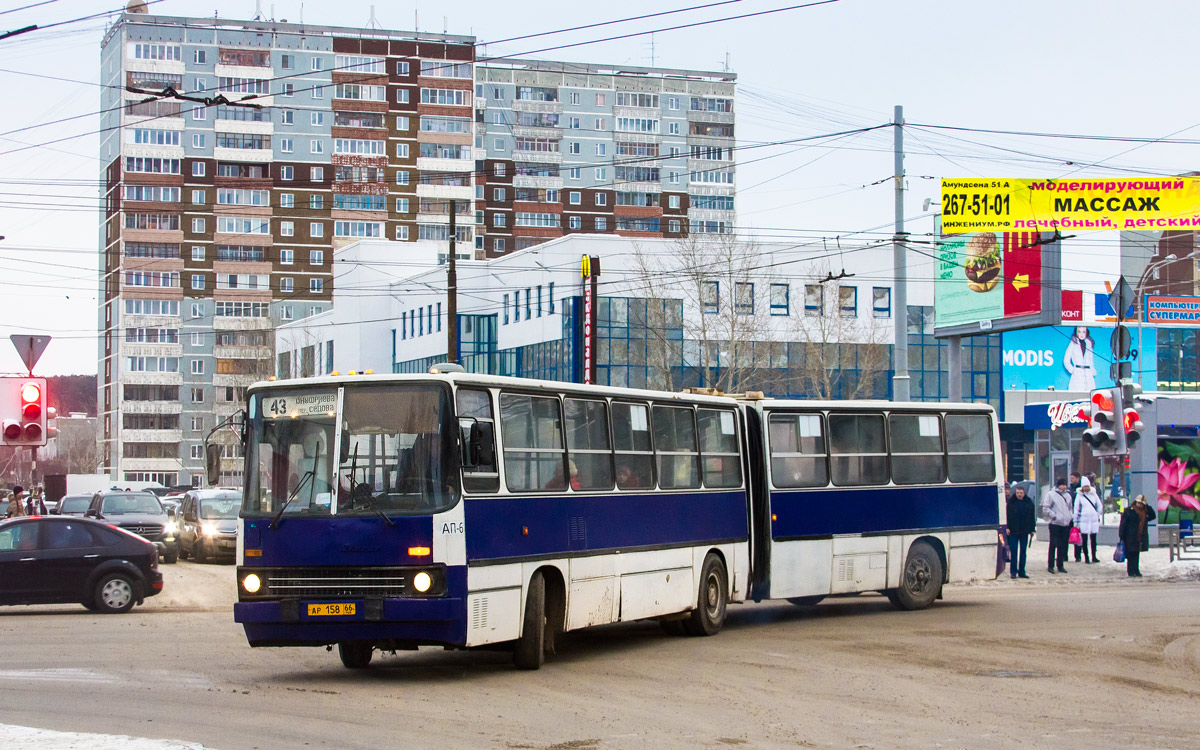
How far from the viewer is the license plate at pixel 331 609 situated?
12922mm

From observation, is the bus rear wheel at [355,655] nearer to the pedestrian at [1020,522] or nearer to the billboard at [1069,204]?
the pedestrian at [1020,522]

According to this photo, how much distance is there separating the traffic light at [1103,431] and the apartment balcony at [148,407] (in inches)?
4054

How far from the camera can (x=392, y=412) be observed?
1322cm

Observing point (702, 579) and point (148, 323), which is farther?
point (148, 323)

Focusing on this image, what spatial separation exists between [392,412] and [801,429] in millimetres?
7862

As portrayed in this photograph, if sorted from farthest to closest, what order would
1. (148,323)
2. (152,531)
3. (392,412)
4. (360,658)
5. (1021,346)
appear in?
1. (148,323)
2. (1021,346)
3. (152,531)
4. (360,658)
5. (392,412)

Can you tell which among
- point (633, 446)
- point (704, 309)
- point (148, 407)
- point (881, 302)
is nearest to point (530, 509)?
point (633, 446)

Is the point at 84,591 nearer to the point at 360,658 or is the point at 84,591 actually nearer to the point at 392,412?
the point at 360,658

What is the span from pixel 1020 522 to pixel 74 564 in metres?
17.0

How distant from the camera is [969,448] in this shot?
2202cm

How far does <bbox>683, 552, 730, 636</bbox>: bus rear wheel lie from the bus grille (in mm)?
5504

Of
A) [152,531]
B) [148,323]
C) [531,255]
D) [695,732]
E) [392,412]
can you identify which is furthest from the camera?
[148,323]

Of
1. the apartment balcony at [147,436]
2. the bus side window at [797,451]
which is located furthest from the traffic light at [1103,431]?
the apartment balcony at [147,436]

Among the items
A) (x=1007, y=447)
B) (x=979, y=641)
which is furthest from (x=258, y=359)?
(x=979, y=641)
